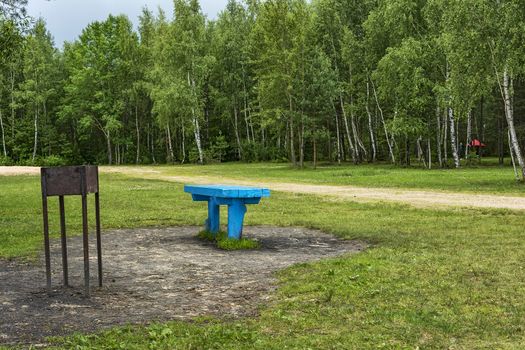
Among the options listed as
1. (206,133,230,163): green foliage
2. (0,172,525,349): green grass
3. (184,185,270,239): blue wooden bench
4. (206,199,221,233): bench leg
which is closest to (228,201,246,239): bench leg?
(184,185,270,239): blue wooden bench

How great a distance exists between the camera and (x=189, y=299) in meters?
5.78

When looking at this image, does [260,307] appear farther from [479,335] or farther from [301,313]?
[479,335]

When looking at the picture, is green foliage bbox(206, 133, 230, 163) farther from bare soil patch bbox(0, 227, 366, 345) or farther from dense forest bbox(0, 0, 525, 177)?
bare soil patch bbox(0, 227, 366, 345)

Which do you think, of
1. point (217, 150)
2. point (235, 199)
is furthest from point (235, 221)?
point (217, 150)

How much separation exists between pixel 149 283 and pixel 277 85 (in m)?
32.1

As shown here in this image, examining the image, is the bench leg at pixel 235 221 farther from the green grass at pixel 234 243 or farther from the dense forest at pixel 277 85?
the dense forest at pixel 277 85

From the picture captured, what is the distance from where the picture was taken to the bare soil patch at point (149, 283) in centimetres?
509

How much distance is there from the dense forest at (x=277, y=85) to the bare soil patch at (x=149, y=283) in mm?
9206

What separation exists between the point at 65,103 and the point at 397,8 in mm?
41077

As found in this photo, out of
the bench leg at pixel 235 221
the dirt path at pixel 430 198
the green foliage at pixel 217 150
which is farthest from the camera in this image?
the green foliage at pixel 217 150

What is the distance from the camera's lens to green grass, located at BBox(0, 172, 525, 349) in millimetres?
4379

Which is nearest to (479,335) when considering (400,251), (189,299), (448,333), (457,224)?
(448,333)

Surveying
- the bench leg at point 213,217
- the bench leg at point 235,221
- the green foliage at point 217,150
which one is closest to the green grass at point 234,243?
the bench leg at point 235,221

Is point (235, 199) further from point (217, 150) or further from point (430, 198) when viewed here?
point (217, 150)
